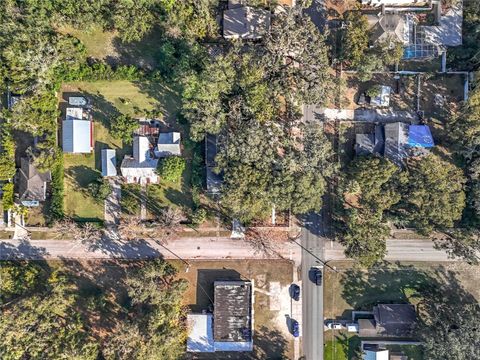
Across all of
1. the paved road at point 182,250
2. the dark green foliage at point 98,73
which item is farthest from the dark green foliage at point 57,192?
the dark green foliage at point 98,73

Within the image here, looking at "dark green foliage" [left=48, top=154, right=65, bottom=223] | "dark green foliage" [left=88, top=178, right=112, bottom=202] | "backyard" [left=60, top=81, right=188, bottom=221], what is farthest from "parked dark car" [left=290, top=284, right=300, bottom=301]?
"dark green foliage" [left=48, top=154, right=65, bottom=223]

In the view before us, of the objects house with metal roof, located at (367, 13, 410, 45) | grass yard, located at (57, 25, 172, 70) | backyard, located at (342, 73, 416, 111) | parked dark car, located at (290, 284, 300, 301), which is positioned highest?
house with metal roof, located at (367, 13, 410, 45)

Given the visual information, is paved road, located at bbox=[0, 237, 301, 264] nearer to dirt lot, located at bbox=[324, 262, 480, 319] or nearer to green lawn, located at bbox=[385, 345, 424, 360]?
dirt lot, located at bbox=[324, 262, 480, 319]

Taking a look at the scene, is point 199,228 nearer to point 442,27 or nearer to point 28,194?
point 28,194

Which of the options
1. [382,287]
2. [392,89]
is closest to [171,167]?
[392,89]

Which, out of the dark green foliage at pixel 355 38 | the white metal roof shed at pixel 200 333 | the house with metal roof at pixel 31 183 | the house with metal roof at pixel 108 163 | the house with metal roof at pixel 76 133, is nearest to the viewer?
the dark green foliage at pixel 355 38

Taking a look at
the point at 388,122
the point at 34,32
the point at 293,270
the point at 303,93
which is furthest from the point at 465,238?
the point at 34,32

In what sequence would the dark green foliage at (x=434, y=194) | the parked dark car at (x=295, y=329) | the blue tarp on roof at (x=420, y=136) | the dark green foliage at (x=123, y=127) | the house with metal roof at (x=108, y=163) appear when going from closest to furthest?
the dark green foliage at (x=434, y=194), the dark green foliage at (x=123, y=127), the blue tarp on roof at (x=420, y=136), the house with metal roof at (x=108, y=163), the parked dark car at (x=295, y=329)

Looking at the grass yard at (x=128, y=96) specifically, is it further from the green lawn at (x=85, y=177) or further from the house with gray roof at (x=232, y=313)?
the house with gray roof at (x=232, y=313)
